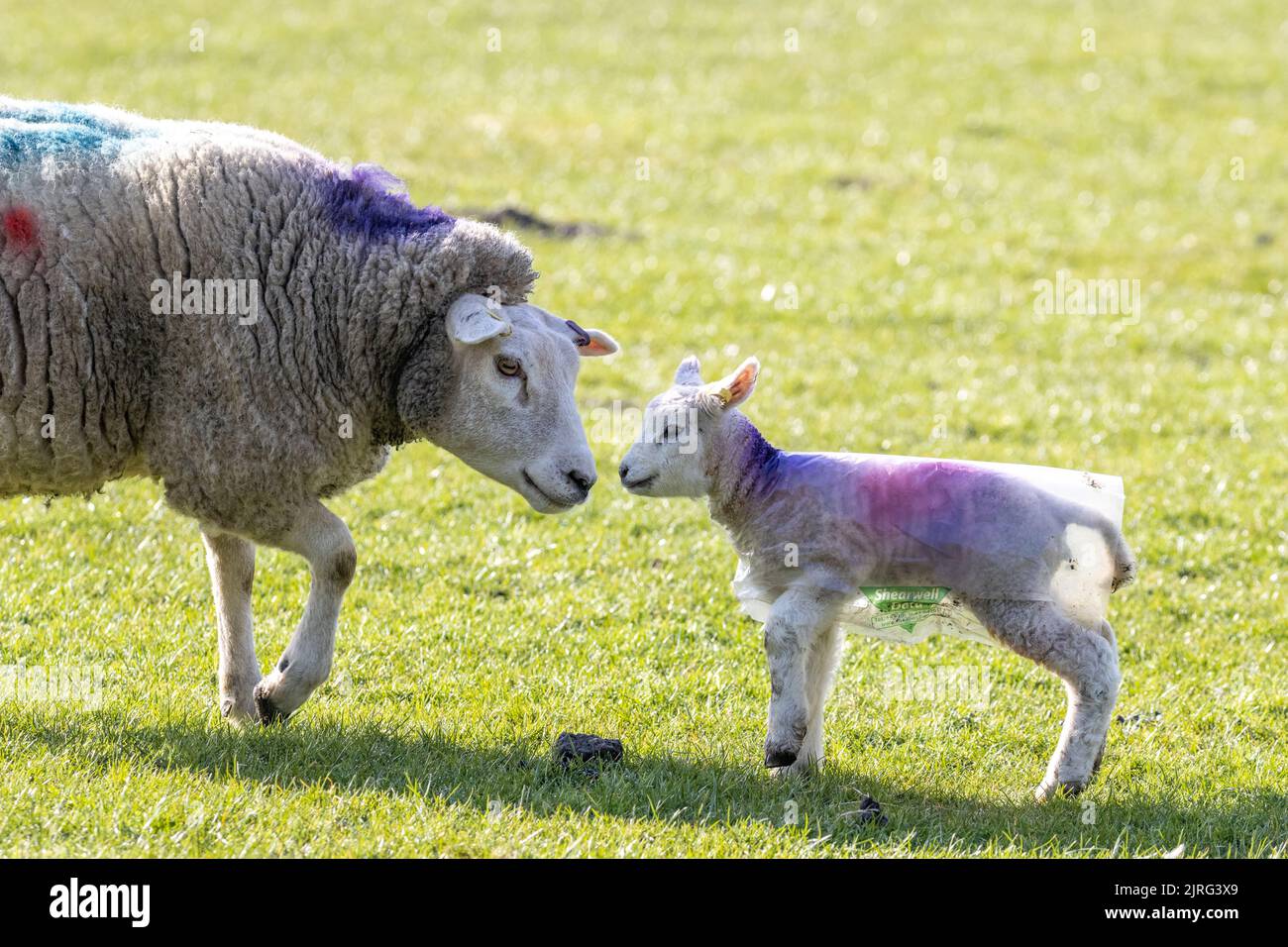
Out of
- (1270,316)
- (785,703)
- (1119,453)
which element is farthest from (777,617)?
(1270,316)

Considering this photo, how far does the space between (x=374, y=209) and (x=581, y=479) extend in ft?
4.41

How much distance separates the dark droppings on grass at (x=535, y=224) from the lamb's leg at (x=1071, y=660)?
33.3 feet

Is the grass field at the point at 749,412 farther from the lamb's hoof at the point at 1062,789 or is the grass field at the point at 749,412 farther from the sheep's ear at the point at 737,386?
the sheep's ear at the point at 737,386

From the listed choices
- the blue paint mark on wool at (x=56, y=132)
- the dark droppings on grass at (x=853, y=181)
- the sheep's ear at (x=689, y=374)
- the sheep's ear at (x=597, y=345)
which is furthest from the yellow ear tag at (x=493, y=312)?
the dark droppings on grass at (x=853, y=181)

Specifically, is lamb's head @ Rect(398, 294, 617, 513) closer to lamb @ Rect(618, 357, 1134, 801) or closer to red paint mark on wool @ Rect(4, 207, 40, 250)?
lamb @ Rect(618, 357, 1134, 801)

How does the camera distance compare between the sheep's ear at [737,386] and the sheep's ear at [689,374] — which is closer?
the sheep's ear at [737,386]

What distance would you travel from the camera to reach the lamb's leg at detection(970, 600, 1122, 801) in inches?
227

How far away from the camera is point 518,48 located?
23125 mm

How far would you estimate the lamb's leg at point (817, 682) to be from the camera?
6.07 metres

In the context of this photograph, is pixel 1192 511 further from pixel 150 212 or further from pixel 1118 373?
pixel 150 212

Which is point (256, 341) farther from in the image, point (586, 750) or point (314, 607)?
point (586, 750)

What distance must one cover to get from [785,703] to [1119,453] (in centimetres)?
572

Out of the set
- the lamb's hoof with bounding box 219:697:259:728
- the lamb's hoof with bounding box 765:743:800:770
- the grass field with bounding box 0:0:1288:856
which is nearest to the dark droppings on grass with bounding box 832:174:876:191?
the grass field with bounding box 0:0:1288:856

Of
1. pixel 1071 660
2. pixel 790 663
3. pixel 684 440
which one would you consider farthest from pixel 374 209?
pixel 1071 660
